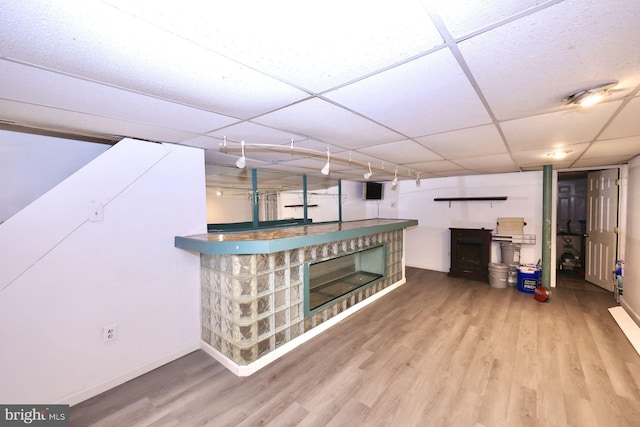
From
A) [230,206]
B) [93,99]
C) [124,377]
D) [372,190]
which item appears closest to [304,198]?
[230,206]

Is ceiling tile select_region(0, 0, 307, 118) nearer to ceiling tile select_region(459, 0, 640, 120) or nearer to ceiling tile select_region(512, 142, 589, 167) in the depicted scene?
ceiling tile select_region(459, 0, 640, 120)

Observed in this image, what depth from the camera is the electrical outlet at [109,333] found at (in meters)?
2.10

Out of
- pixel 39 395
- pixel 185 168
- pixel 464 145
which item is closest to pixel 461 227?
pixel 464 145

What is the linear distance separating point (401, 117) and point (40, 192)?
3259 mm

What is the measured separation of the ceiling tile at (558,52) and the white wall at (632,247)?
302 centimetres

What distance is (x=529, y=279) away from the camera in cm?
420

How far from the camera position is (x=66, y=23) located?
830 mm

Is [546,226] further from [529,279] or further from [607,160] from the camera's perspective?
[607,160]

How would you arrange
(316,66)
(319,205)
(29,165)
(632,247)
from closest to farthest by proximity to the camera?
(316,66)
(29,165)
(632,247)
(319,205)

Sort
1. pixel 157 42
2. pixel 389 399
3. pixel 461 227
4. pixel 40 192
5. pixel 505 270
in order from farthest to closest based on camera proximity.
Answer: pixel 461 227
pixel 505 270
pixel 40 192
pixel 389 399
pixel 157 42

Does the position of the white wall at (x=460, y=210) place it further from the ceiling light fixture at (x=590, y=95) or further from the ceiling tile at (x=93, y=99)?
the ceiling tile at (x=93, y=99)

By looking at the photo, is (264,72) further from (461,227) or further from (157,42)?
(461,227)

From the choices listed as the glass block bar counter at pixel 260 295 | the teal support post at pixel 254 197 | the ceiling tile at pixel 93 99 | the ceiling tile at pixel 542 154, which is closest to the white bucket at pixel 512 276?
the ceiling tile at pixel 542 154

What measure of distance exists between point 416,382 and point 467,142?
2.24 meters
